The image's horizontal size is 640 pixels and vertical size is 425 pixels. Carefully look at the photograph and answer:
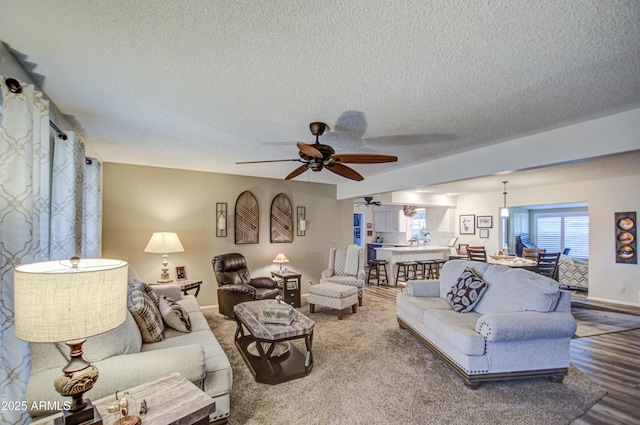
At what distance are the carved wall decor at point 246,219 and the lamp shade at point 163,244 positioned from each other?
1199 mm

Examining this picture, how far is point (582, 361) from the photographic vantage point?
10.4ft

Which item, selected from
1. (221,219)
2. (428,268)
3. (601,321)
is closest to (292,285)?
(221,219)

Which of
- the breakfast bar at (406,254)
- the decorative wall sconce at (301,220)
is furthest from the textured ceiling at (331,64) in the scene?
the breakfast bar at (406,254)

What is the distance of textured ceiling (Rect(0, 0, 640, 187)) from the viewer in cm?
142

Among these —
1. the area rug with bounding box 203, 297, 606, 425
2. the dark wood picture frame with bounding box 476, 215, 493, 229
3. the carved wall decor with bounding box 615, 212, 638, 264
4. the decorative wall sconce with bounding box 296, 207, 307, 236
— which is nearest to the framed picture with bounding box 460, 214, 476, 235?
the dark wood picture frame with bounding box 476, 215, 493, 229

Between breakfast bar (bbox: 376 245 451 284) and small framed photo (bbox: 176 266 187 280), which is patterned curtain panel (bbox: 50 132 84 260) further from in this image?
breakfast bar (bbox: 376 245 451 284)

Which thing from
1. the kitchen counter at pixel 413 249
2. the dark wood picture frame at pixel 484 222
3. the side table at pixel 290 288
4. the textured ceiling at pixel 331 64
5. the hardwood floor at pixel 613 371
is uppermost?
the textured ceiling at pixel 331 64

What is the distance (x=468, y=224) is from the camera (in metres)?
8.49

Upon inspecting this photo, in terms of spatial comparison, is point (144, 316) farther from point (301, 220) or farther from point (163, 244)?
point (301, 220)

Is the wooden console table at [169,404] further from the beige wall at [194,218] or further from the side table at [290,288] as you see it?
the beige wall at [194,218]

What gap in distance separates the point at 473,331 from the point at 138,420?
2.70 meters

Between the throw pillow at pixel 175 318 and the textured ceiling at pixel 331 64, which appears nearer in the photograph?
the textured ceiling at pixel 331 64

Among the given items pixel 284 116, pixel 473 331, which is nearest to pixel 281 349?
pixel 473 331

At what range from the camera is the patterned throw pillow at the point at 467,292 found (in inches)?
133
